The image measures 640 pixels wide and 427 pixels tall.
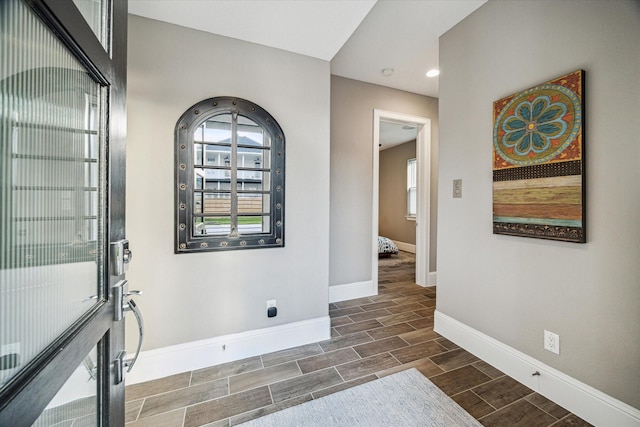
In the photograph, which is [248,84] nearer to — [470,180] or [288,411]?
[470,180]

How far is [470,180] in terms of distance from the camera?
217 centimetres

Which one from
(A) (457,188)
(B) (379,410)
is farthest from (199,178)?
(A) (457,188)

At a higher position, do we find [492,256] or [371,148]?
[371,148]

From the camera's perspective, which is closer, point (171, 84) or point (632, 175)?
point (632, 175)

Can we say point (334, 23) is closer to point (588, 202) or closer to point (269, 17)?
point (269, 17)

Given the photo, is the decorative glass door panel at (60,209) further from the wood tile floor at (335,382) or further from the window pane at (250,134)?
the window pane at (250,134)

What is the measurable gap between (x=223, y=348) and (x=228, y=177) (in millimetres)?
1321

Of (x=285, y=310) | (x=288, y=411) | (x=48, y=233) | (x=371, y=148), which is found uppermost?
(x=371, y=148)

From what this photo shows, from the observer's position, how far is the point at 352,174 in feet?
11.1

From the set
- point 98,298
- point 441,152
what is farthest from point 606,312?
point 98,298

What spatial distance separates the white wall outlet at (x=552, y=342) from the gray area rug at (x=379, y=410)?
681 mm

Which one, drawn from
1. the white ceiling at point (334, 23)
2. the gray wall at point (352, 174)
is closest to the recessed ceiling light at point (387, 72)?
the white ceiling at point (334, 23)

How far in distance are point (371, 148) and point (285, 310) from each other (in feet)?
7.62

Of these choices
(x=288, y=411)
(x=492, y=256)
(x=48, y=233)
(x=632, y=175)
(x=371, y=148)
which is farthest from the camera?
(x=371, y=148)
